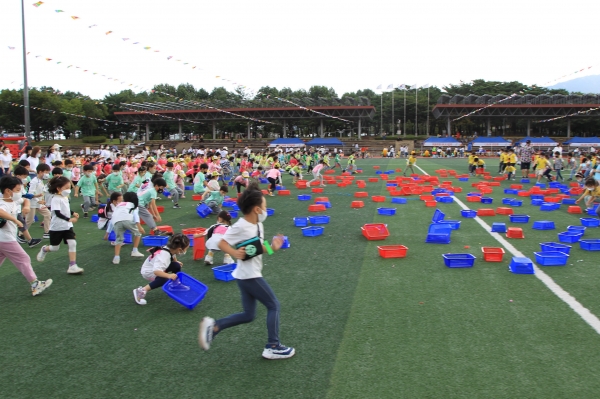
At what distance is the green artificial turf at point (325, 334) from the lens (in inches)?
167

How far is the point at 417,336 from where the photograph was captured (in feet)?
17.2

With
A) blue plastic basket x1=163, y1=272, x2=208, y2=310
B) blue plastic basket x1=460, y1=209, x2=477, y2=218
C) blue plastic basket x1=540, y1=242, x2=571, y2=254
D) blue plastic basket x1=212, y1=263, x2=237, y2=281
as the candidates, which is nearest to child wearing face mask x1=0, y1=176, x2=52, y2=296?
blue plastic basket x1=163, y1=272, x2=208, y2=310

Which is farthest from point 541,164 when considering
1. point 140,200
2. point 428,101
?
point 428,101

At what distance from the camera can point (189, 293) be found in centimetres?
643

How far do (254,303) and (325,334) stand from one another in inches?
42.6

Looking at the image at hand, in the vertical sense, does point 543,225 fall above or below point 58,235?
below

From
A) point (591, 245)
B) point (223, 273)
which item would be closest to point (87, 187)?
point (223, 273)

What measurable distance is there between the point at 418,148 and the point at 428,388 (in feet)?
200

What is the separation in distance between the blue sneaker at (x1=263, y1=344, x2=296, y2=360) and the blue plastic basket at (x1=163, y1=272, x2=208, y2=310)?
175 centimetres

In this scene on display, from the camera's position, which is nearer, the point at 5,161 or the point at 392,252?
the point at 392,252

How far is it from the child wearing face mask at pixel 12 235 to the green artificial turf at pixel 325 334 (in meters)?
0.30

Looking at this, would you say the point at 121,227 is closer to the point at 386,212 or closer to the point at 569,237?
the point at 386,212

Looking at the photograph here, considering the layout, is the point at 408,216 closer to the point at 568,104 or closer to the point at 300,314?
the point at 300,314

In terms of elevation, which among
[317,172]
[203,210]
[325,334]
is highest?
[317,172]
